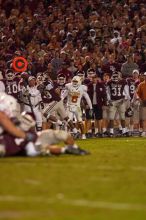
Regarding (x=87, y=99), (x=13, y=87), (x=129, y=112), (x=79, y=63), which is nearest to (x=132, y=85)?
(x=129, y=112)

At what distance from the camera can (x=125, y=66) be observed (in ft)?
72.4

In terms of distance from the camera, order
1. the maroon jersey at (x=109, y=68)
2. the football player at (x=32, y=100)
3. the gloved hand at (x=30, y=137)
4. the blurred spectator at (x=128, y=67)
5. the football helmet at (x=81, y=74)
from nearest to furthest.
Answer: the gloved hand at (x=30, y=137), the football player at (x=32, y=100), the football helmet at (x=81, y=74), the maroon jersey at (x=109, y=68), the blurred spectator at (x=128, y=67)

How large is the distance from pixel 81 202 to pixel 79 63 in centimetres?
1422

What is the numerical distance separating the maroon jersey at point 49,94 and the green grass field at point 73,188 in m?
7.64

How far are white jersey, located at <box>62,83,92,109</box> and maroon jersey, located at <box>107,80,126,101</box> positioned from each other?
51.4 inches

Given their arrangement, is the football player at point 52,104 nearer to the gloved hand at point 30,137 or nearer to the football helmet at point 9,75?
the football helmet at point 9,75

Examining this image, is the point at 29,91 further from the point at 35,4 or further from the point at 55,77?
the point at 35,4

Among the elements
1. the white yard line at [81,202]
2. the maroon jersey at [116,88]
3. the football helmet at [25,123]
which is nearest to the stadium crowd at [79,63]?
the maroon jersey at [116,88]

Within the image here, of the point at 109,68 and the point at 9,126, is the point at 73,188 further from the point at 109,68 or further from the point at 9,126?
the point at 109,68

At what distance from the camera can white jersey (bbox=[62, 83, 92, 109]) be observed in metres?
19.8

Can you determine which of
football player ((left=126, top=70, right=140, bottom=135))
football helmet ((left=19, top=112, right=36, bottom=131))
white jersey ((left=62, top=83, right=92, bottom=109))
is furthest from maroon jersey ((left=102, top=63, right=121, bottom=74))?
football helmet ((left=19, top=112, right=36, bottom=131))

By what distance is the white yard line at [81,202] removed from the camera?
748 cm

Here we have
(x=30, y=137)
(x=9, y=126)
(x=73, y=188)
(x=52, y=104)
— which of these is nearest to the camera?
(x=73, y=188)

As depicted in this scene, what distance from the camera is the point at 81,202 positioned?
25.4ft
